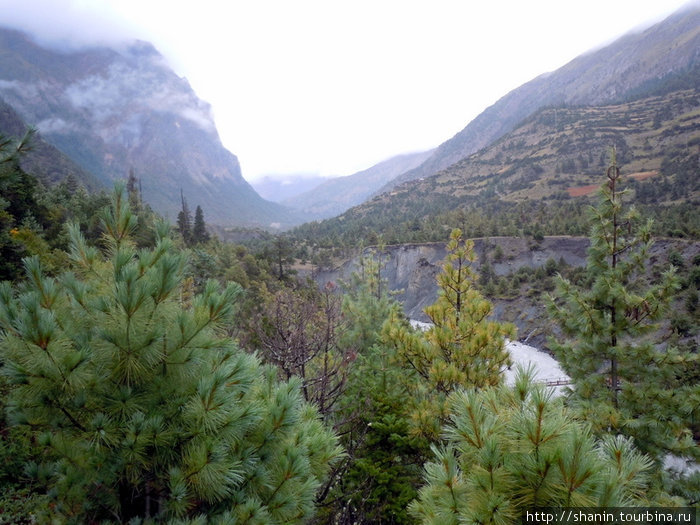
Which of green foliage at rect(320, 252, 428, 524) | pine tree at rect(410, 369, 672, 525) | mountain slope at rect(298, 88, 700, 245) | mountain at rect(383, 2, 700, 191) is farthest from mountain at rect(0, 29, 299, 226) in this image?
pine tree at rect(410, 369, 672, 525)

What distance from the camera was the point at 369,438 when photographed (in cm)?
534

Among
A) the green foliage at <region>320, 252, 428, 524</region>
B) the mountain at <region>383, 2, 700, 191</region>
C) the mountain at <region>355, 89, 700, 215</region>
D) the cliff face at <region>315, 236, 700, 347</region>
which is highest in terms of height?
the mountain at <region>383, 2, 700, 191</region>

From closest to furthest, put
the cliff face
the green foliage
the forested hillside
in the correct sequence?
the forested hillside
the green foliage
the cliff face

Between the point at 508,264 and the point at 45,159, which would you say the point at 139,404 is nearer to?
the point at 508,264

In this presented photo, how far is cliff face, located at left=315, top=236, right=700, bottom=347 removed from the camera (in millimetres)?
28991

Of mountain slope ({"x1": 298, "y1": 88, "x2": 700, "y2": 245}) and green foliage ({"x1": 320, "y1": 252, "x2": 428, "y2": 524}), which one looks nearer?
green foliage ({"x1": 320, "y1": 252, "x2": 428, "y2": 524})

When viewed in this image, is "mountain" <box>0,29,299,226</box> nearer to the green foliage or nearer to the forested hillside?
the green foliage

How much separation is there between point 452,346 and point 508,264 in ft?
123

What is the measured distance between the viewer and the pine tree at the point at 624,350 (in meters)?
5.25

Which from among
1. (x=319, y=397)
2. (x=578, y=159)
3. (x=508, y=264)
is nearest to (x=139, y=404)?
(x=319, y=397)

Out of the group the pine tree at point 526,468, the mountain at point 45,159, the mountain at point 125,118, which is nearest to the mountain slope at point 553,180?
the pine tree at point 526,468

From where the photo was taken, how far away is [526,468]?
1.67m

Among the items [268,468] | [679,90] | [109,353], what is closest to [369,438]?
[268,468]

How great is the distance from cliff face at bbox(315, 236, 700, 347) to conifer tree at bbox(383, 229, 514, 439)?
59.1ft
